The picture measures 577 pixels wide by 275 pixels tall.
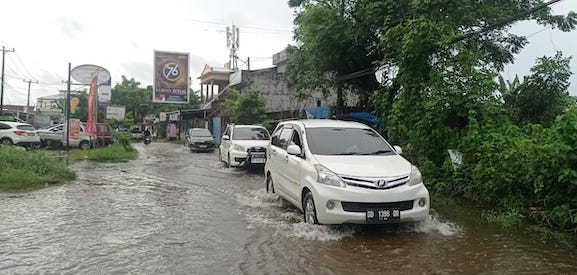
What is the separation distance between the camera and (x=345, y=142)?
764cm

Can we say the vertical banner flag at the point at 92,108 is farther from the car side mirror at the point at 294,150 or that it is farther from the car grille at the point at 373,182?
the car grille at the point at 373,182

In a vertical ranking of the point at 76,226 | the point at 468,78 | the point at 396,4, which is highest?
the point at 396,4

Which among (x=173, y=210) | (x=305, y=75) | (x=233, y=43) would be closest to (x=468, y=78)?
(x=173, y=210)

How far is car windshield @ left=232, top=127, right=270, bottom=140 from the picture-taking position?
1611cm

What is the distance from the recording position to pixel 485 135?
8945 millimetres

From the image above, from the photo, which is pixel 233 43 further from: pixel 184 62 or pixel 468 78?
pixel 468 78

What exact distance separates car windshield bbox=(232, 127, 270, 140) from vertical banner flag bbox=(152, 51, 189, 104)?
23.8 m

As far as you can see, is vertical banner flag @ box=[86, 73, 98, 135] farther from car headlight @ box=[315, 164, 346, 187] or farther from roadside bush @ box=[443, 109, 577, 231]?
car headlight @ box=[315, 164, 346, 187]

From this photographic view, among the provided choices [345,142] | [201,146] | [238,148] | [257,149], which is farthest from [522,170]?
[201,146]

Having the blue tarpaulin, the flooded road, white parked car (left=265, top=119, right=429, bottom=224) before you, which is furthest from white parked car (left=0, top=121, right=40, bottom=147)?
white parked car (left=265, top=119, right=429, bottom=224)

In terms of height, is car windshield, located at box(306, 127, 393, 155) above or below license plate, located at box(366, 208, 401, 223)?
above

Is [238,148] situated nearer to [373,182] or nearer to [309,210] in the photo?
[309,210]

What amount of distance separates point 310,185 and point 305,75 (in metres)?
14.7

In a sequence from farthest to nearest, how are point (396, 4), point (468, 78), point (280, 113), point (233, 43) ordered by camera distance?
point (233, 43), point (280, 113), point (396, 4), point (468, 78)
